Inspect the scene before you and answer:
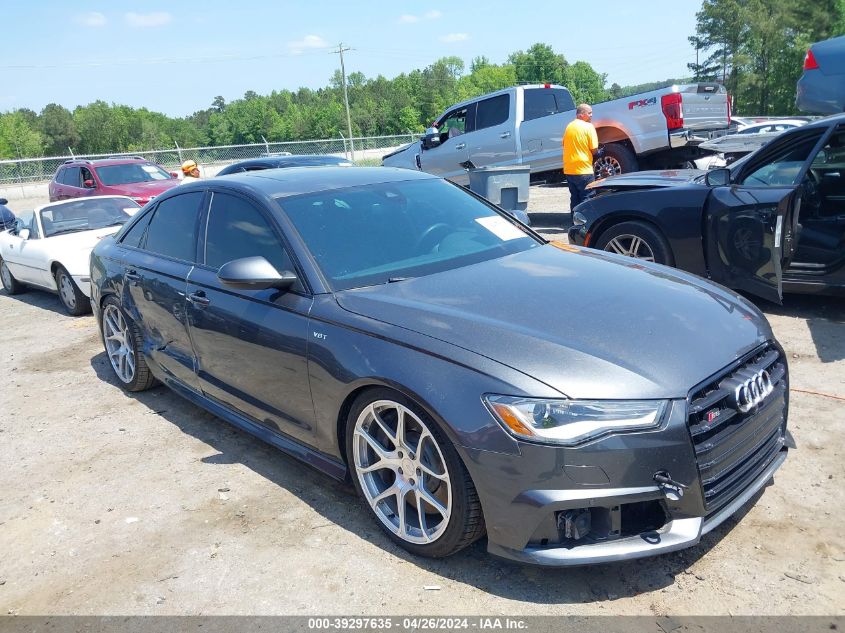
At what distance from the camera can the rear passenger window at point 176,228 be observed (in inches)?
170

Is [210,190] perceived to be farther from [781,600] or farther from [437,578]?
[781,600]

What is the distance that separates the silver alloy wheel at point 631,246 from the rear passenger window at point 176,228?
12.7 feet

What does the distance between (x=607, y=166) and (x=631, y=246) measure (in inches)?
204

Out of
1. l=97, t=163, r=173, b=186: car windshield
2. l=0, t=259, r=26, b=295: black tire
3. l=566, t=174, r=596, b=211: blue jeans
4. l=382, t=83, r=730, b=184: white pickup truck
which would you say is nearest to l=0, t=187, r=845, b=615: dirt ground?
l=566, t=174, r=596, b=211: blue jeans

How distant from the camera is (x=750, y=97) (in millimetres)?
64125

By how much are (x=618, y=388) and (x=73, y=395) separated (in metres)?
4.70

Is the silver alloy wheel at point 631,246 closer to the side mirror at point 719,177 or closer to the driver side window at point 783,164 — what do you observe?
the side mirror at point 719,177

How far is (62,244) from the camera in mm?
8641

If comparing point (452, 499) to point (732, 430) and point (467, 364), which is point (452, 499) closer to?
point (467, 364)

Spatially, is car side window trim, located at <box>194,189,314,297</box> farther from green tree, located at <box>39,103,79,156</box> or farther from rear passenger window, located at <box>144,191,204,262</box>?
green tree, located at <box>39,103,79,156</box>

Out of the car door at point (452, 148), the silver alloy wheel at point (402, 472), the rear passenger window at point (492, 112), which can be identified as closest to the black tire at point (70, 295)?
the silver alloy wheel at point (402, 472)

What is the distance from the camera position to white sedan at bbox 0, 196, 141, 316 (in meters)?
8.38

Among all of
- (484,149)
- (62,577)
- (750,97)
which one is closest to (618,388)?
(62,577)

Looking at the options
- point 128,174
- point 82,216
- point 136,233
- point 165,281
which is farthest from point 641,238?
point 128,174
